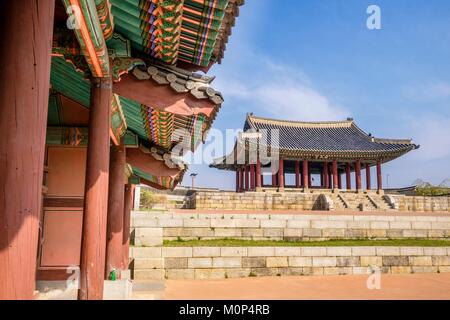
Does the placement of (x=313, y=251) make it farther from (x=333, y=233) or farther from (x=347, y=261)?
(x=333, y=233)

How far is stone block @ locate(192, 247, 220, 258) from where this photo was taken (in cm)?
1113

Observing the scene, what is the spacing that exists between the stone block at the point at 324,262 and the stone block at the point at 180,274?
380 cm

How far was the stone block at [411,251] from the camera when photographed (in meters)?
12.8

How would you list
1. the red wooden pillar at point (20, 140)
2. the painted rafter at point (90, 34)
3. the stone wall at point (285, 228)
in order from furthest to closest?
1. the stone wall at point (285, 228)
2. the painted rafter at point (90, 34)
3. the red wooden pillar at point (20, 140)

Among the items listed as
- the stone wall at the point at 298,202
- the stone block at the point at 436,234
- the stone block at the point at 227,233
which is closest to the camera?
the stone block at the point at 227,233

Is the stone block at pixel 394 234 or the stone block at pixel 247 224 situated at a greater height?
the stone block at pixel 247 224

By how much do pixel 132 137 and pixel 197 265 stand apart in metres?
4.76

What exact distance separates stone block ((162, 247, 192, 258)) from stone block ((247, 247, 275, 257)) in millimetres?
1821

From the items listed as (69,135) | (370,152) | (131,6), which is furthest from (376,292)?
(370,152)

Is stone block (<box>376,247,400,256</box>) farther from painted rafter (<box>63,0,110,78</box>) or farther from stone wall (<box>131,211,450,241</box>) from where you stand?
painted rafter (<box>63,0,110,78</box>)

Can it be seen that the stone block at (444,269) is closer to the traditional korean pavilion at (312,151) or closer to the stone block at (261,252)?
the stone block at (261,252)

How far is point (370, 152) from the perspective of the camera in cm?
3422

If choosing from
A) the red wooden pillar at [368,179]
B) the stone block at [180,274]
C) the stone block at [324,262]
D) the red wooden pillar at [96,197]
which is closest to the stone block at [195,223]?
the stone block at [180,274]

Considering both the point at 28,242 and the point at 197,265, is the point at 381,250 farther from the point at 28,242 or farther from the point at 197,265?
the point at 28,242
